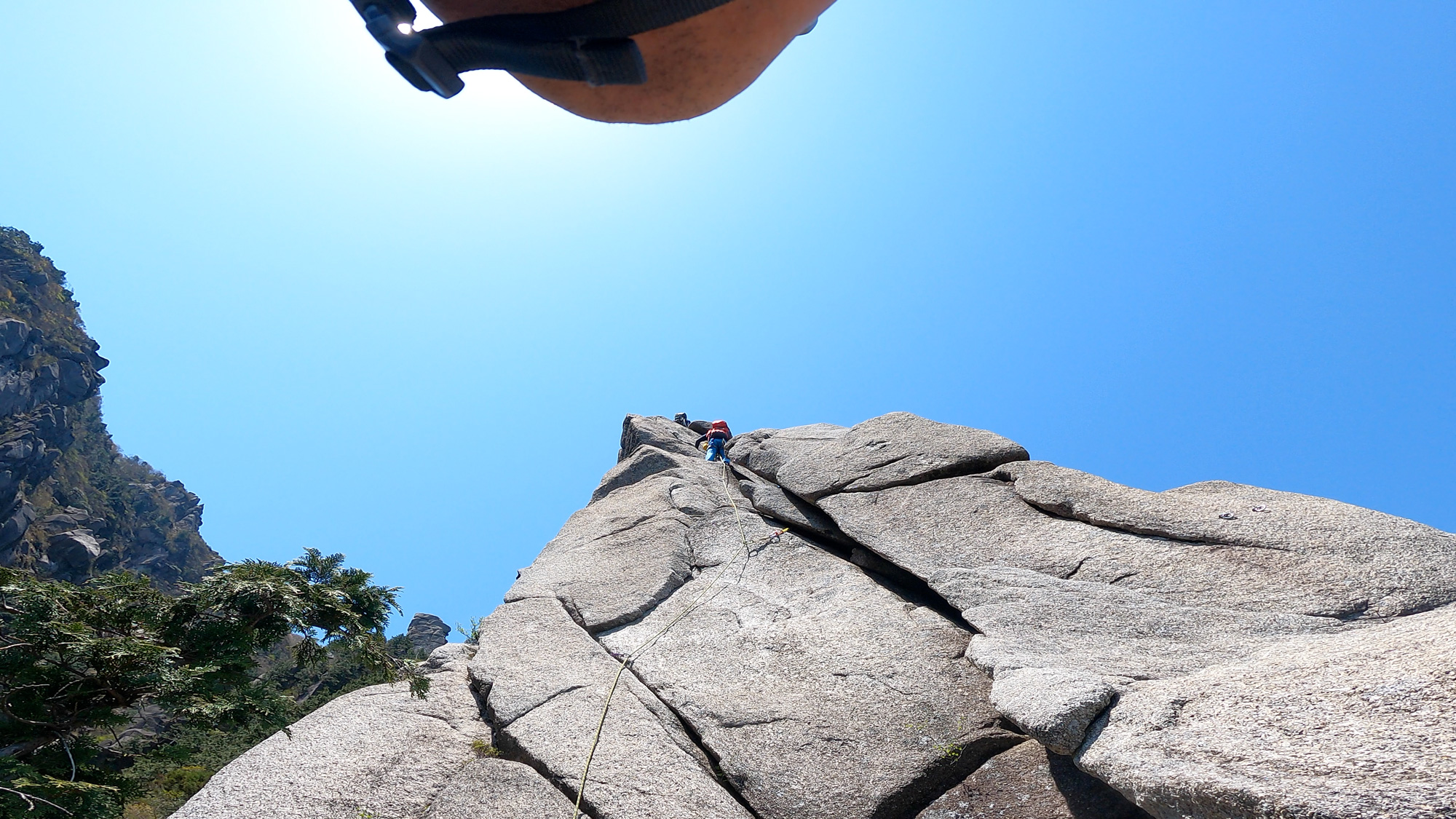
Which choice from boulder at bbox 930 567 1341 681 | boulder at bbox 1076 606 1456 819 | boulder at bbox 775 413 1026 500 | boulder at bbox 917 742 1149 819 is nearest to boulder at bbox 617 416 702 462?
boulder at bbox 775 413 1026 500

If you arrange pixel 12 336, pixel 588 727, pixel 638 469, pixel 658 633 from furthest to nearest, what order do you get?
pixel 12 336 < pixel 638 469 < pixel 658 633 < pixel 588 727

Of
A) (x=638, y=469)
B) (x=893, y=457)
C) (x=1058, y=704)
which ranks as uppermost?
(x=638, y=469)

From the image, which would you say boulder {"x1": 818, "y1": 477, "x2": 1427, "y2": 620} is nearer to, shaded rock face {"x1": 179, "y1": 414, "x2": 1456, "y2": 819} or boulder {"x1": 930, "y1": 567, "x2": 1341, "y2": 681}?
shaded rock face {"x1": 179, "y1": 414, "x2": 1456, "y2": 819}

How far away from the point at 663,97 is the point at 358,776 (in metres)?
7.70

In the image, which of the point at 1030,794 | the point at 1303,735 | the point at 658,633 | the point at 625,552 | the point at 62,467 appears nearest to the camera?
the point at 1303,735

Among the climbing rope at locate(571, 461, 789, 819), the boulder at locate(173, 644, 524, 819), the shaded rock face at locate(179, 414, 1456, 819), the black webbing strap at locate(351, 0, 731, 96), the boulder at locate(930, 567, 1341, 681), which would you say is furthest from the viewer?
the boulder at locate(173, 644, 524, 819)

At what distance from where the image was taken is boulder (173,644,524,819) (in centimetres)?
677

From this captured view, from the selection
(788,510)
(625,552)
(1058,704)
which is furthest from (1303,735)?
(625,552)

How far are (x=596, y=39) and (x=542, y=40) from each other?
0.09 metres

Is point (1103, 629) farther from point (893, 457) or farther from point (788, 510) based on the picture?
point (788, 510)

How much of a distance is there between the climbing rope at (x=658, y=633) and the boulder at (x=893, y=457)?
3.50 feet

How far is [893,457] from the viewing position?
1148 cm

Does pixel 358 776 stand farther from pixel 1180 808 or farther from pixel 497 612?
pixel 1180 808

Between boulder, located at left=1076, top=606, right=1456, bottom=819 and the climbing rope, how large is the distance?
3.96 metres
